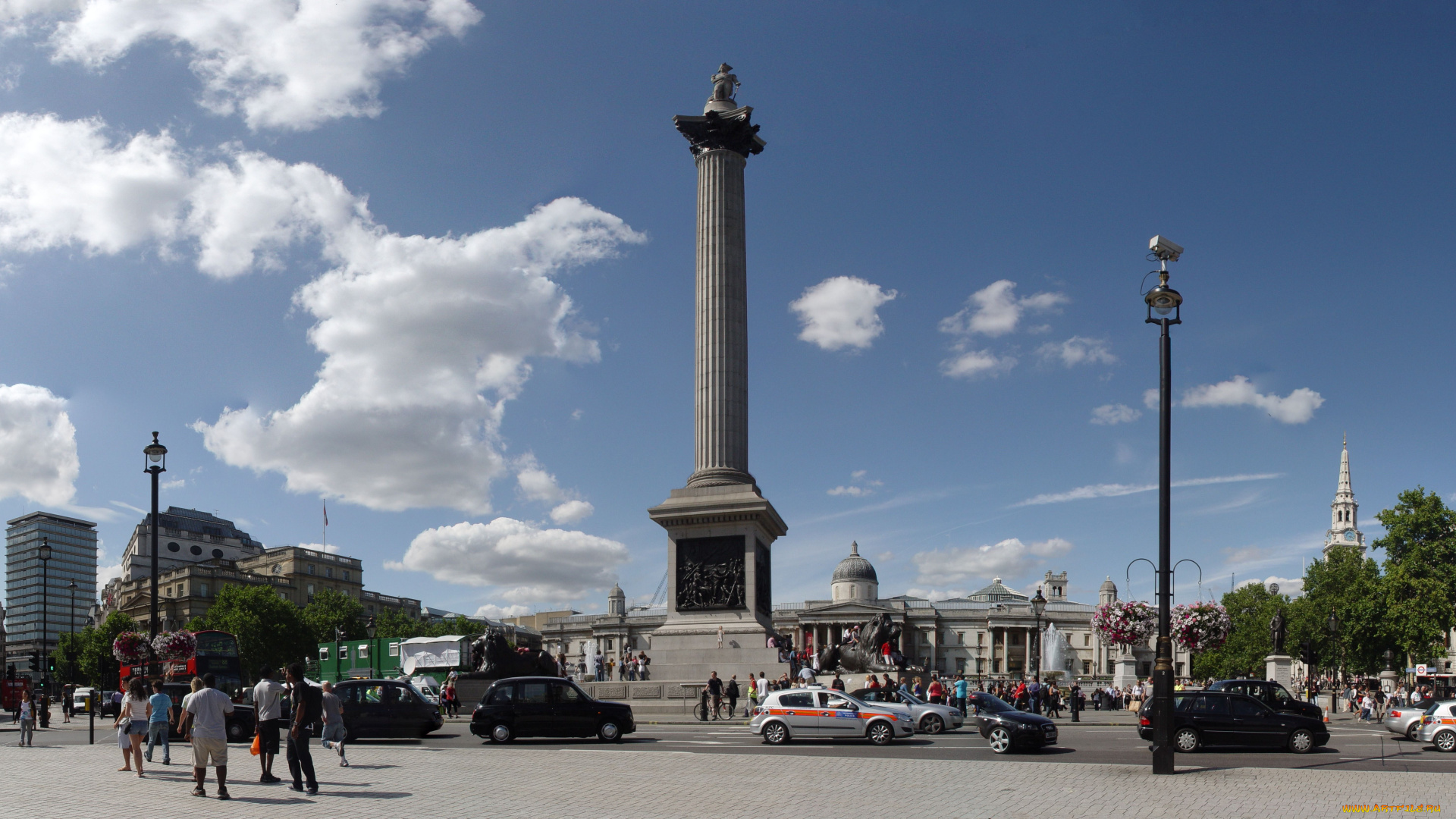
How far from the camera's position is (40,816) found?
51.3 feet

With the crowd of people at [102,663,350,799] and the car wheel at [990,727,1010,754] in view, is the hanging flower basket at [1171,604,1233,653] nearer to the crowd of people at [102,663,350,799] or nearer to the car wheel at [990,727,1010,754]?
the car wheel at [990,727,1010,754]

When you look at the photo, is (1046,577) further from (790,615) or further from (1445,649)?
(1445,649)

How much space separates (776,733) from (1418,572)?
5662 cm

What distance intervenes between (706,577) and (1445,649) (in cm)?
5629

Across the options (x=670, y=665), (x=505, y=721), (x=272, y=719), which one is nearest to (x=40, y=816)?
(x=272, y=719)

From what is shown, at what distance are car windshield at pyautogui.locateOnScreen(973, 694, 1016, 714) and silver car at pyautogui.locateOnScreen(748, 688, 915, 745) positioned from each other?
5.81 feet

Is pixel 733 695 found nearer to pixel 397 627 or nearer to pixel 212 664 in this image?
pixel 212 664

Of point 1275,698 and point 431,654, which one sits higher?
point 1275,698

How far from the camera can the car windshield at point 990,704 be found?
1086 inches

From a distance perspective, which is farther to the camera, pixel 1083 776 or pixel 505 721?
pixel 505 721

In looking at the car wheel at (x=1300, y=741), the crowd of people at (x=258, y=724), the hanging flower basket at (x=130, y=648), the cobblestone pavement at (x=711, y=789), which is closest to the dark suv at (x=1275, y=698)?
the car wheel at (x=1300, y=741)

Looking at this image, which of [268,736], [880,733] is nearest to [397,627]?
[880,733]

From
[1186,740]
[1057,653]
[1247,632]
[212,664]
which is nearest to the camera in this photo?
[1186,740]

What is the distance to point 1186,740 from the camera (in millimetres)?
26047
